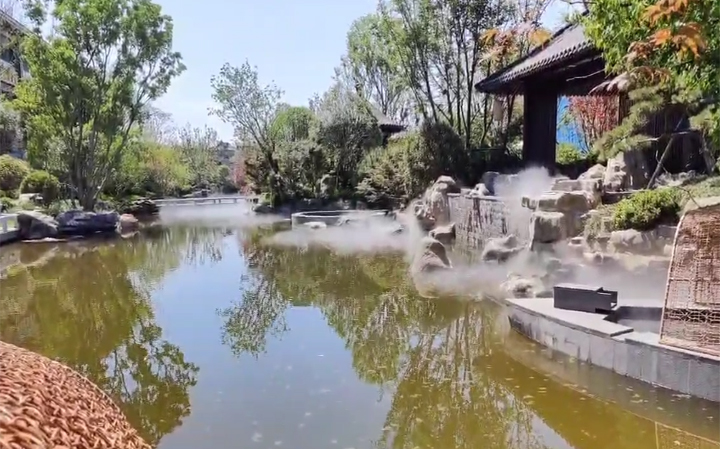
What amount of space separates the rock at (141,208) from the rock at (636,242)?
19.8 meters

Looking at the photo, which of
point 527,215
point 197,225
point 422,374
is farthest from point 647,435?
point 197,225

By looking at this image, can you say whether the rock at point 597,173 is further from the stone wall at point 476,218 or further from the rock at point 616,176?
the stone wall at point 476,218

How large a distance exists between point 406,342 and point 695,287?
2.84 meters

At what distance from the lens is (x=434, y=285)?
8961 millimetres

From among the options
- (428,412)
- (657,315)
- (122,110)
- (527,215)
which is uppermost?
(122,110)

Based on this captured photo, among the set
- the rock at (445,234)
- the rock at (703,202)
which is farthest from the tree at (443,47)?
the rock at (703,202)

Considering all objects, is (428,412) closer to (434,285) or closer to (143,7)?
(434,285)

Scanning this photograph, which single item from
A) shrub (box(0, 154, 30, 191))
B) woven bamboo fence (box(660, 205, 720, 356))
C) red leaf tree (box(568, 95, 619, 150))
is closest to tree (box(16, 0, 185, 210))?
shrub (box(0, 154, 30, 191))

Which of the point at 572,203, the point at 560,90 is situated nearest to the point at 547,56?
the point at 560,90

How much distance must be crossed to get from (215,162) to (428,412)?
3839cm

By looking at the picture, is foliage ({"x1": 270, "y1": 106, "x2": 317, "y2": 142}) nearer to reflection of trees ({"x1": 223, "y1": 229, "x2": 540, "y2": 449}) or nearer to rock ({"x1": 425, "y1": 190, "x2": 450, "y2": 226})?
rock ({"x1": 425, "y1": 190, "x2": 450, "y2": 226})

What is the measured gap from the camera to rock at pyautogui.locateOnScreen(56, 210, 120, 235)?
16.9 meters

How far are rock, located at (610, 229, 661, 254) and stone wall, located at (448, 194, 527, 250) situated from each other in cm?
349

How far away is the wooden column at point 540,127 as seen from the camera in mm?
14039
